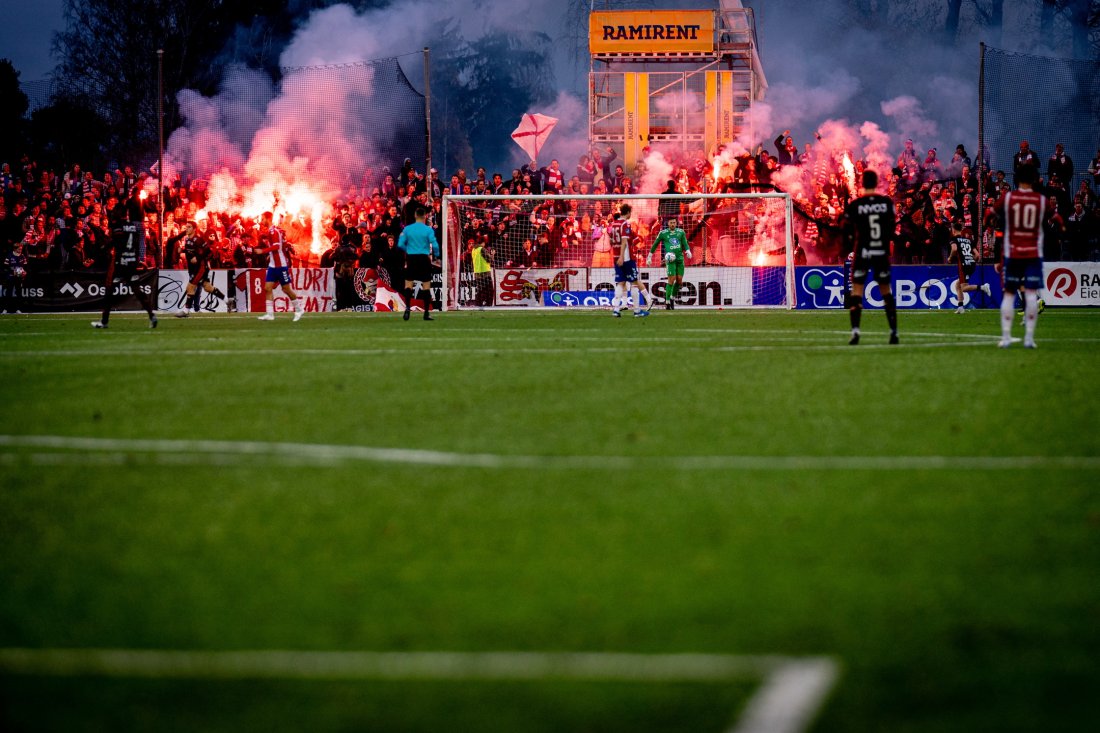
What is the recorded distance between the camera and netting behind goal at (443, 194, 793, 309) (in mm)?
31203

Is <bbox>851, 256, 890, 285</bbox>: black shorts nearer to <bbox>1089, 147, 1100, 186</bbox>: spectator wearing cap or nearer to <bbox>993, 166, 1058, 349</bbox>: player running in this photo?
<bbox>993, 166, 1058, 349</bbox>: player running

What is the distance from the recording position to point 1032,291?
48.6ft

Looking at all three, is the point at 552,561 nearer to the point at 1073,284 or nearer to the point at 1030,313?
the point at 1030,313

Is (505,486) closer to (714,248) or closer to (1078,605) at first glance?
(1078,605)

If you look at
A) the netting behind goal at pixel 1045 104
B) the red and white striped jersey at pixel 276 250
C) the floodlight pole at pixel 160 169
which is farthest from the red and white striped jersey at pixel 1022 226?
the floodlight pole at pixel 160 169

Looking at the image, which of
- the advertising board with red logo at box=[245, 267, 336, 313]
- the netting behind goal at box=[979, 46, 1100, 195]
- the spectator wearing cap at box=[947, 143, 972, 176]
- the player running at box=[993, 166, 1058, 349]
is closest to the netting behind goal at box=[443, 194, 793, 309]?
the advertising board with red logo at box=[245, 267, 336, 313]

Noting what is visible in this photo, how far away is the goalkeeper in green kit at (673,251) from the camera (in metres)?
27.2

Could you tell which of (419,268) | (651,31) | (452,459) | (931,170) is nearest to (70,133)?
(651,31)

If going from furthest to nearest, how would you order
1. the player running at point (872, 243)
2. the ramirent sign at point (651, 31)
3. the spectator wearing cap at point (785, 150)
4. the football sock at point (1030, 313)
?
the ramirent sign at point (651, 31), the spectator wearing cap at point (785, 150), the player running at point (872, 243), the football sock at point (1030, 313)

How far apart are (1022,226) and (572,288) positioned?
16924 mm

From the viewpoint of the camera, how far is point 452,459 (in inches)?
256

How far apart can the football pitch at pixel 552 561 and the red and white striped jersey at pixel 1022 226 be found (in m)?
5.83

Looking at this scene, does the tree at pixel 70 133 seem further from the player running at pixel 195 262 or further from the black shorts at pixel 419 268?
the black shorts at pixel 419 268

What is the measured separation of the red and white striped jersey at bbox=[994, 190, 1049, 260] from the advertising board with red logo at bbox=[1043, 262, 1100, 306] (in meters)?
16.2
